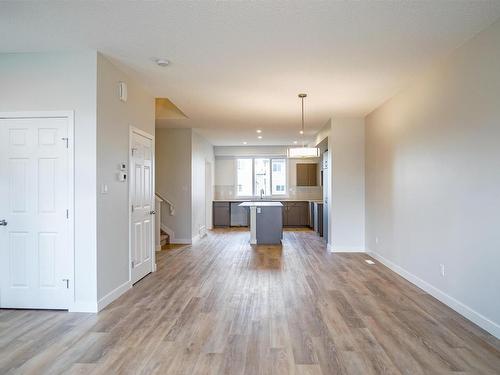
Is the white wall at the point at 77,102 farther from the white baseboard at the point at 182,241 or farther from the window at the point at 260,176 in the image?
the window at the point at 260,176

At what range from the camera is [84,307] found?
343 cm

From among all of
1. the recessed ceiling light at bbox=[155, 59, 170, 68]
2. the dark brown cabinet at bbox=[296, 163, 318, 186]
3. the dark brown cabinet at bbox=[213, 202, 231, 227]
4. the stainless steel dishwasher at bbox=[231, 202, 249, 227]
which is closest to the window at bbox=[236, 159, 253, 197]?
the stainless steel dishwasher at bbox=[231, 202, 249, 227]

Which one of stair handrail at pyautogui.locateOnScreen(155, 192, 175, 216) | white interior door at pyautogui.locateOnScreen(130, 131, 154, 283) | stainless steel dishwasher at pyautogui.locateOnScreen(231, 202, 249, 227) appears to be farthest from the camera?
stainless steel dishwasher at pyautogui.locateOnScreen(231, 202, 249, 227)

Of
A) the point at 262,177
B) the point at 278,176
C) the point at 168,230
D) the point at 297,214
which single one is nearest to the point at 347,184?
the point at 168,230

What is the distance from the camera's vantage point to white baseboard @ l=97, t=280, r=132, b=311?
11.4 feet

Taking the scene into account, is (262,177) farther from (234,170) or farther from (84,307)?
(84,307)

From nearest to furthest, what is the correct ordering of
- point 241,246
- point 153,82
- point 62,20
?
point 62,20, point 153,82, point 241,246

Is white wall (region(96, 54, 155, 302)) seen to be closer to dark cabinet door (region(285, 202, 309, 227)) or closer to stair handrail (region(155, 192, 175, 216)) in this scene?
stair handrail (region(155, 192, 175, 216))

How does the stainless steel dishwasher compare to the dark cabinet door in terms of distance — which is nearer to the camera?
the dark cabinet door

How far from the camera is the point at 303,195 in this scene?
11.2m

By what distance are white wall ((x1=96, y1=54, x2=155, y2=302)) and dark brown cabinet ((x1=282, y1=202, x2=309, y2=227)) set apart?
7.14m

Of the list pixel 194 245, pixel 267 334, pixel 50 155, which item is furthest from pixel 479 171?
pixel 194 245

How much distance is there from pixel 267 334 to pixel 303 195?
8565mm

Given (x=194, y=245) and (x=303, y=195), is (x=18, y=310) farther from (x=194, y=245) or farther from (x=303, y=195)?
(x=303, y=195)
